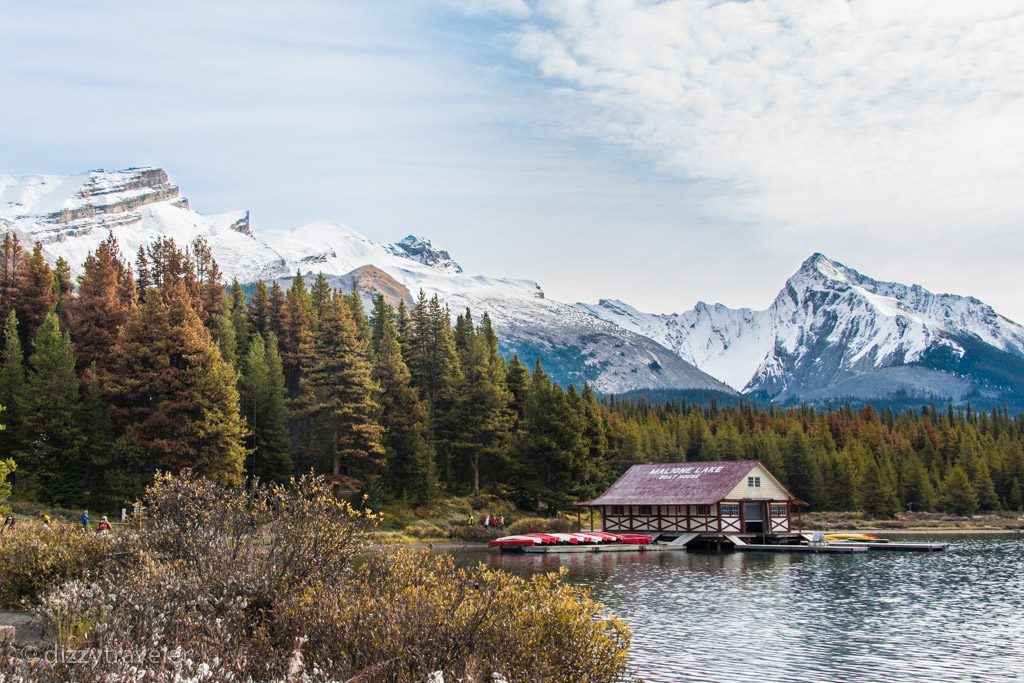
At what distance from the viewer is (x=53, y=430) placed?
6900 centimetres

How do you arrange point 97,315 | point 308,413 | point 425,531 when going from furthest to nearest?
point 308,413, point 97,315, point 425,531

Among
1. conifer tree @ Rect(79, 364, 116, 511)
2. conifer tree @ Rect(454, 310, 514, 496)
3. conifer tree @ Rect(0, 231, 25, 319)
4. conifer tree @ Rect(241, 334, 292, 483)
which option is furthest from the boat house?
conifer tree @ Rect(0, 231, 25, 319)

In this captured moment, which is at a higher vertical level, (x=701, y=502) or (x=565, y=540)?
(x=701, y=502)

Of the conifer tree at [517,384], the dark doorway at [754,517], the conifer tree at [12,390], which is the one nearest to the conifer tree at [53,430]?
the conifer tree at [12,390]

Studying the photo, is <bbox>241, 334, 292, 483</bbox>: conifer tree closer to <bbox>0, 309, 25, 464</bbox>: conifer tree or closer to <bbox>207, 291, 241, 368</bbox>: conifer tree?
<bbox>207, 291, 241, 368</bbox>: conifer tree

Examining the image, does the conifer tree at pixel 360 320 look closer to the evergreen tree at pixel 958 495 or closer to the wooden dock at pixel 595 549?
the wooden dock at pixel 595 549

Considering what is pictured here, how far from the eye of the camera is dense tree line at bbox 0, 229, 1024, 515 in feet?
228

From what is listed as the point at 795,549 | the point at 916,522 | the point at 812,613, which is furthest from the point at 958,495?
the point at 812,613

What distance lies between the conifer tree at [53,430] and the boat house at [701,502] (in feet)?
135

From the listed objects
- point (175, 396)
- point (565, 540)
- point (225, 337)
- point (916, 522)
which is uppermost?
point (225, 337)

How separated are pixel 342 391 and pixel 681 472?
30353 mm

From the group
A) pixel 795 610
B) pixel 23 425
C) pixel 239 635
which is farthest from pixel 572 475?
pixel 239 635

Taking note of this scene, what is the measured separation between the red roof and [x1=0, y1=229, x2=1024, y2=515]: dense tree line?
231 inches

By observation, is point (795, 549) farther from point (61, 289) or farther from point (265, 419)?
point (61, 289)
